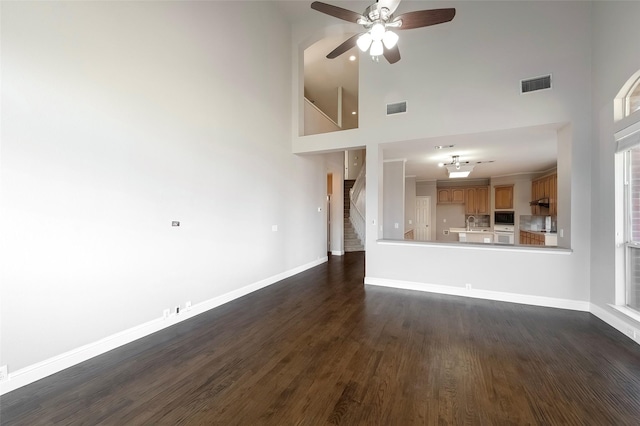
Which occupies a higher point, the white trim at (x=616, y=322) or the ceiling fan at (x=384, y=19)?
the ceiling fan at (x=384, y=19)

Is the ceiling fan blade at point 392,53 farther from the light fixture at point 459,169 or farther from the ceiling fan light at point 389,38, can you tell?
the light fixture at point 459,169

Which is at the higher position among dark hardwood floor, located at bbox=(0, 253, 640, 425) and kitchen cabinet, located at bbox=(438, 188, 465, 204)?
kitchen cabinet, located at bbox=(438, 188, 465, 204)

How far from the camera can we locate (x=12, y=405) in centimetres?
181

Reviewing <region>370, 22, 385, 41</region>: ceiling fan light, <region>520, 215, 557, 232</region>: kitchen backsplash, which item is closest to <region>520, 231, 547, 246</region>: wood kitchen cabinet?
<region>520, 215, 557, 232</region>: kitchen backsplash

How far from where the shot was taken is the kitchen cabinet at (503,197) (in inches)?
362

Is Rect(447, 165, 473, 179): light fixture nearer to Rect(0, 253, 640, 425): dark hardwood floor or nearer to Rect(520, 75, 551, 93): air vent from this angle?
Rect(520, 75, 551, 93): air vent

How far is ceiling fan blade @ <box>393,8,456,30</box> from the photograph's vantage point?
8.54ft

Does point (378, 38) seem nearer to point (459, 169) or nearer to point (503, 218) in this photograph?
point (459, 169)

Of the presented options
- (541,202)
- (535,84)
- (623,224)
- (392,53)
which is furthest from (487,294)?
(541,202)

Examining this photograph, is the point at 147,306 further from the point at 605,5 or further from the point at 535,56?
the point at 605,5

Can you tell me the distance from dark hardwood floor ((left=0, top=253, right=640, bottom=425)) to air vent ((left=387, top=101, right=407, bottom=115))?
3277mm

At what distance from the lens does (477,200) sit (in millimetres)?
10133

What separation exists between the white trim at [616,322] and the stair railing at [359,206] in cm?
539

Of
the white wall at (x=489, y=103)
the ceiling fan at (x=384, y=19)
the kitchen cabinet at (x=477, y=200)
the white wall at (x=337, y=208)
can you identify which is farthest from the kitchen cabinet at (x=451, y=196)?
the ceiling fan at (x=384, y=19)
